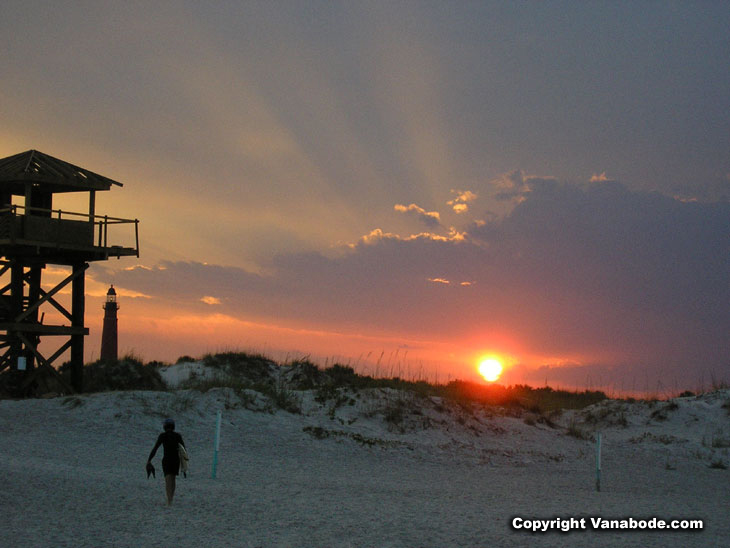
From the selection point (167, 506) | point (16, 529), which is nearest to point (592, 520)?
point (167, 506)

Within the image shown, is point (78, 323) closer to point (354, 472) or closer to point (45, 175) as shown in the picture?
point (45, 175)

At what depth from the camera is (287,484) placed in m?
18.0

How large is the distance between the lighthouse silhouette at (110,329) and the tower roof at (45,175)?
42.9 feet

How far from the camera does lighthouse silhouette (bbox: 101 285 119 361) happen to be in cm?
4128

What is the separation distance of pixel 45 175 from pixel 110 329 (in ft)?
51.0

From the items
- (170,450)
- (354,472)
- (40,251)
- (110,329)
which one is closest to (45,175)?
(40,251)

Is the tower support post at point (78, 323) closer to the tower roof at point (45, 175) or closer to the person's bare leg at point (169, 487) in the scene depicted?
the tower roof at point (45, 175)

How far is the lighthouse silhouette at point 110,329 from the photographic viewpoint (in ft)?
135

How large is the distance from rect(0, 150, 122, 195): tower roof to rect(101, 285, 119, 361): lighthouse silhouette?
42.9 feet

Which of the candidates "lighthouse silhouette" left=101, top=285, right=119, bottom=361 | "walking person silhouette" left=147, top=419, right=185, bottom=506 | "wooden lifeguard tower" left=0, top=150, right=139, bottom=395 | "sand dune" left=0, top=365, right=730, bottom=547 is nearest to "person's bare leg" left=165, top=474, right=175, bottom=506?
"walking person silhouette" left=147, top=419, right=185, bottom=506

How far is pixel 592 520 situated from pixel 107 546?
373 inches

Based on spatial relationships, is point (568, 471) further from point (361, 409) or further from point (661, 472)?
point (361, 409)

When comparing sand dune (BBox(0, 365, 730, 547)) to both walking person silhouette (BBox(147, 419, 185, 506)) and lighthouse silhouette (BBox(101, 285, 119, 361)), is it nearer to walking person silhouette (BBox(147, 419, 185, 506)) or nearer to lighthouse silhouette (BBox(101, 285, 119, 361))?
walking person silhouette (BBox(147, 419, 185, 506))

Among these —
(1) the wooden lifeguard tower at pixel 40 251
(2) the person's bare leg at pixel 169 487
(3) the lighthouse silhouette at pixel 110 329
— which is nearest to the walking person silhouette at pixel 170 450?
(2) the person's bare leg at pixel 169 487
